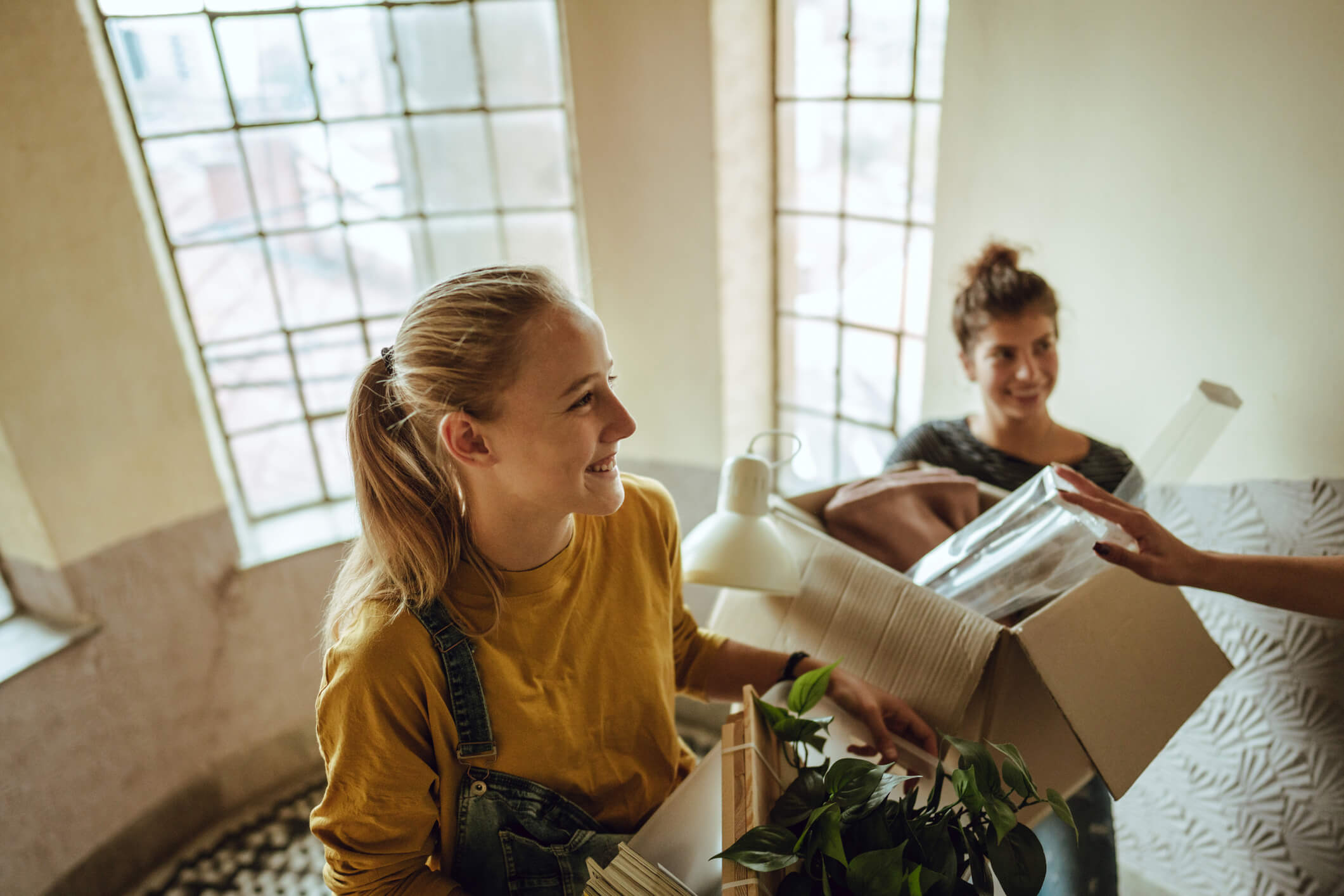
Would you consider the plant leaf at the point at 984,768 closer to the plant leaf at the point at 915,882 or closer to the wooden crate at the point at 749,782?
the plant leaf at the point at 915,882

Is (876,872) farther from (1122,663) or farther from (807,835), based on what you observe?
(1122,663)

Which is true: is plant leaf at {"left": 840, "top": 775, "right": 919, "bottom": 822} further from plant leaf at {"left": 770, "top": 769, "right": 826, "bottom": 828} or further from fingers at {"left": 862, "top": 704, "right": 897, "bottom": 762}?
fingers at {"left": 862, "top": 704, "right": 897, "bottom": 762}

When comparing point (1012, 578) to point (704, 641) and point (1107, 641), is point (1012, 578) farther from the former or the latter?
point (704, 641)

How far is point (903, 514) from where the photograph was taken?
61.2 inches

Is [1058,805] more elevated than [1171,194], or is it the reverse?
[1171,194]

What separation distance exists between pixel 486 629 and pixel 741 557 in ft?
1.31

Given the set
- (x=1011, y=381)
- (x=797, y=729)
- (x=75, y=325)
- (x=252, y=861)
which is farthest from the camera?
(x=252, y=861)

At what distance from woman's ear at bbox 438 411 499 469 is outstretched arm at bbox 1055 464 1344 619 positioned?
0.85 m

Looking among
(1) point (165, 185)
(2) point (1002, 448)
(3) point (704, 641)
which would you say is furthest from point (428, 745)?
(1) point (165, 185)

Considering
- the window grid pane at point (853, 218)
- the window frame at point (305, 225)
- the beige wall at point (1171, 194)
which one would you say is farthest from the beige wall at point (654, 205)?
the beige wall at point (1171, 194)

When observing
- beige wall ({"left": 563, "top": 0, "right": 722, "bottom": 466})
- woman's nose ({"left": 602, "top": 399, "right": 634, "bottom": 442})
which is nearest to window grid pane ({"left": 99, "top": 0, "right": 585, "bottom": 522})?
beige wall ({"left": 563, "top": 0, "right": 722, "bottom": 466})

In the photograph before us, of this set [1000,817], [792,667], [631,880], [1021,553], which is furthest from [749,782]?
[1021,553]

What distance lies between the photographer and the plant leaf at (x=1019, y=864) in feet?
3.11

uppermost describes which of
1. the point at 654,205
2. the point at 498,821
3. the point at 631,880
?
the point at 654,205
